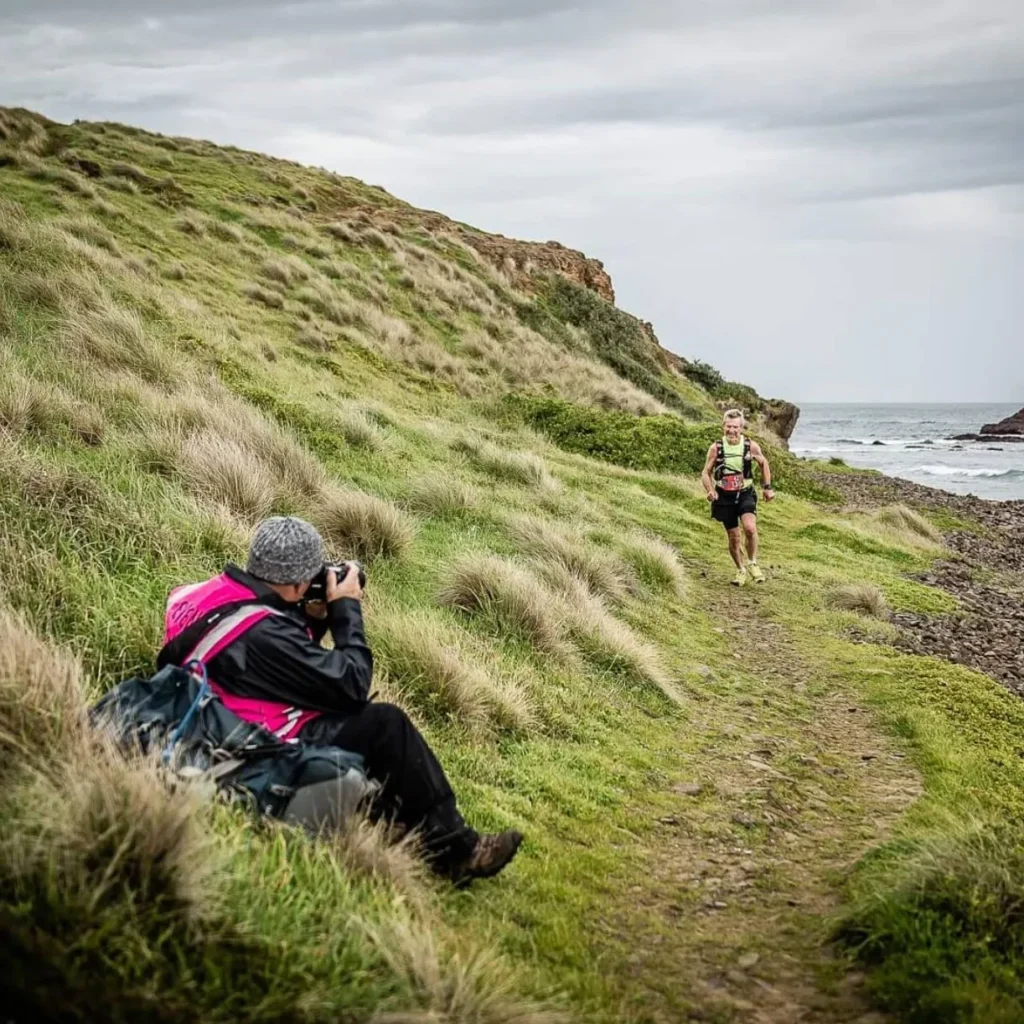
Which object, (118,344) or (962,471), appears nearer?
(118,344)

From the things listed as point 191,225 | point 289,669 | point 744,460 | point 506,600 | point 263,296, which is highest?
point 191,225

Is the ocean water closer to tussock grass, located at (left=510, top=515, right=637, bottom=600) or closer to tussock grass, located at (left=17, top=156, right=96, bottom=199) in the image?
tussock grass, located at (left=510, top=515, right=637, bottom=600)

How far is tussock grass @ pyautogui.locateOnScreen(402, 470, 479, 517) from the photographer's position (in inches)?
458

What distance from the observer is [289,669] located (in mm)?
4109

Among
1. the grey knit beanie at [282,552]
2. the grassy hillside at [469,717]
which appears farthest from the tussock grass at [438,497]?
the grey knit beanie at [282,552]

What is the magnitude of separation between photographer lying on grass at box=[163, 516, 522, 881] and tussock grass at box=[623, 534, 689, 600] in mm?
8085

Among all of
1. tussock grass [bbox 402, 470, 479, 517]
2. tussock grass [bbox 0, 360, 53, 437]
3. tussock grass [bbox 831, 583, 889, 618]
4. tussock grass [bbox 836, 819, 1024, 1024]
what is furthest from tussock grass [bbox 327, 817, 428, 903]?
tussock grass [bbox 831, 583, 889, 618]

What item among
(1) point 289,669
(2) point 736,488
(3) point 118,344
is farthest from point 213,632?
(2) point 736,488

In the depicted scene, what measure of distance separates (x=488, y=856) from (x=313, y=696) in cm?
105

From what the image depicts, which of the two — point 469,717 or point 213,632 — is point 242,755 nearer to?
point 213,632

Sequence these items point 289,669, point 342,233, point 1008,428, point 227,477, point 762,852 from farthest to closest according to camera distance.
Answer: point 1008,428 → point 342,233 → point 227,477 → point 762,852 → point 289,669

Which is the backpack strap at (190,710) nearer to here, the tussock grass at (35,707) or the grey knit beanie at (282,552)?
the tussock grass at (35,707)

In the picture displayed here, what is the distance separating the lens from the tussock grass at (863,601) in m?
12.5

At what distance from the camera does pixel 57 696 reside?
3910 mm
